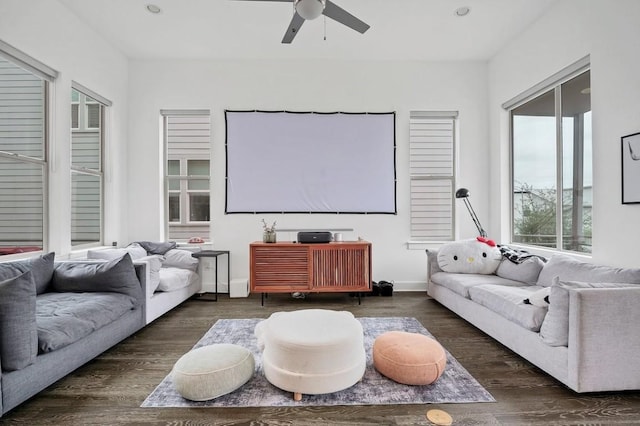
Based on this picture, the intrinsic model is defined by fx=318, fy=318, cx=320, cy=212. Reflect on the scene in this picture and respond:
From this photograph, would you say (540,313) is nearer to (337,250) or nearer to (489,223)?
(337,250)

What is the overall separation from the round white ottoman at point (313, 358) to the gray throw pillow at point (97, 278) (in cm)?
157

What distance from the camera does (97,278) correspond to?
271cm

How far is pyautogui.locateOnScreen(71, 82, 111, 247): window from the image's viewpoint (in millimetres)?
3738

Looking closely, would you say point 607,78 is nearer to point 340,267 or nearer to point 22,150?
point 340,267

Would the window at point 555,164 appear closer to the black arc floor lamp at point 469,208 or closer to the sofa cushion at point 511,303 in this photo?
the black arc floor lamp at point 469,208

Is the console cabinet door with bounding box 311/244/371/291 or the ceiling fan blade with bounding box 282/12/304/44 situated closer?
the ceiling fan blade with bounding box 282/12/304/44

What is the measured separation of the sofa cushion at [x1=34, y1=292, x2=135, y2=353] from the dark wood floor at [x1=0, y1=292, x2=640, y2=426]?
310mm

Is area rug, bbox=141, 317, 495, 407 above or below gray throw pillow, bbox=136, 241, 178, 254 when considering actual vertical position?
below

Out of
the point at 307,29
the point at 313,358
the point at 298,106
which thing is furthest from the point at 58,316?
the point at 307,29

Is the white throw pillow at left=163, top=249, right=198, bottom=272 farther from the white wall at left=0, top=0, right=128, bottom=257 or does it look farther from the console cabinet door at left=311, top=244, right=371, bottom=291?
the console cabinet door at left=311, top=244, right=371, bottom=291

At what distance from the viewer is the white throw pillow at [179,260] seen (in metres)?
4.14

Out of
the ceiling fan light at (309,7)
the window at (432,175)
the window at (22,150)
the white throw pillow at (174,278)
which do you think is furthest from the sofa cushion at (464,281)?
the window at (22,150)

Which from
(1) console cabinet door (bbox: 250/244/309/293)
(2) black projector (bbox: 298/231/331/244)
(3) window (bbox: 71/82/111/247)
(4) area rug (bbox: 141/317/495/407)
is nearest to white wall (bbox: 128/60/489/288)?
(3) window (bbox: 71/82/111/247)

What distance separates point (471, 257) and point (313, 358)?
2672mm
